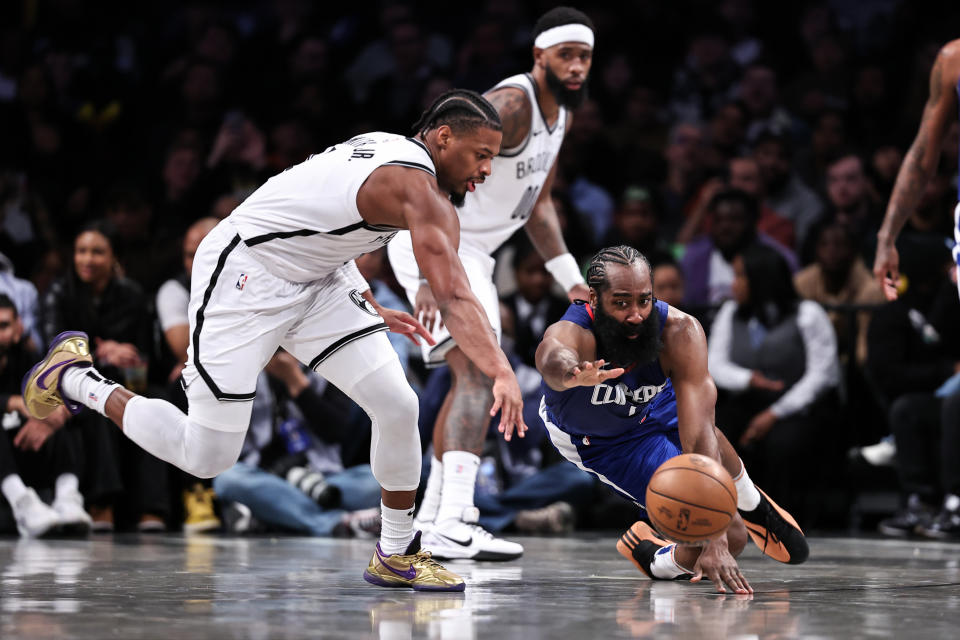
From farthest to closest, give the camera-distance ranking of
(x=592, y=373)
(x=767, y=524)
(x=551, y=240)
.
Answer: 1. (x=551, y=240)
2. (x=767, y=524)
3. (x=592, y=373)

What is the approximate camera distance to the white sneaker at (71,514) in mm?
6812

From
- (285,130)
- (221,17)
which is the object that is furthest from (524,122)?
(221,17)

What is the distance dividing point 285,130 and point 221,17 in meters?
1.96

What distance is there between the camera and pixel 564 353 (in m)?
4.20

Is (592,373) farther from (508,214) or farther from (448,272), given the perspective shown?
(508,214)

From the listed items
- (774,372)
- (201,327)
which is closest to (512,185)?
(201,327)

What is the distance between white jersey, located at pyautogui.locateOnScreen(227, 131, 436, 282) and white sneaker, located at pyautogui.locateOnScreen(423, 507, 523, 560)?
141 centimetres

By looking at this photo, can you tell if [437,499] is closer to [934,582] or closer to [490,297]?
[490,297]

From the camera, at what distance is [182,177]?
10000mm

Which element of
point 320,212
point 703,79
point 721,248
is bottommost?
point 320,212

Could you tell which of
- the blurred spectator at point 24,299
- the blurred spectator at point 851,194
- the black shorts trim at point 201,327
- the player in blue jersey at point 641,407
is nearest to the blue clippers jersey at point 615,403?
the player in blue jersey at point 641,407

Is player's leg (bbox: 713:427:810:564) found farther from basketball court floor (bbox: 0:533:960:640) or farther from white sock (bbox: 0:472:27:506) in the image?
white sock (bbox: 0:472:27:506)

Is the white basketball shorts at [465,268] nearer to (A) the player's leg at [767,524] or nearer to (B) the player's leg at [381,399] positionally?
(B) the player's leg at [381,399]

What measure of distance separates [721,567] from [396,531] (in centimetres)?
104
